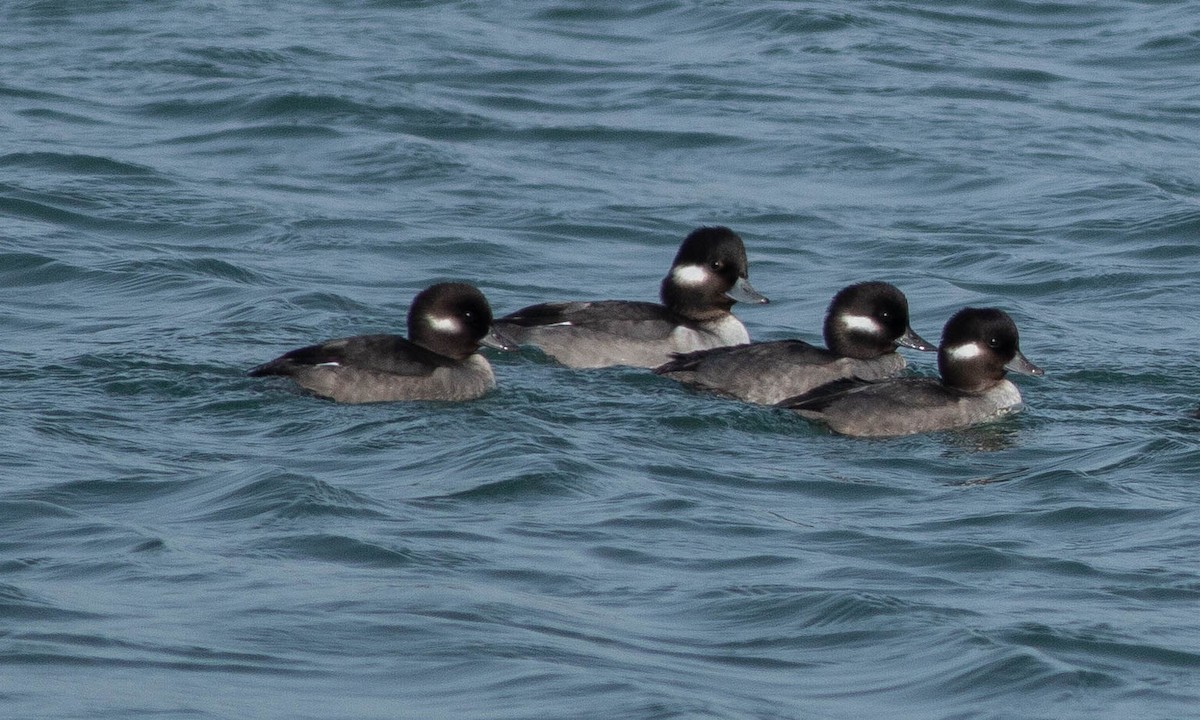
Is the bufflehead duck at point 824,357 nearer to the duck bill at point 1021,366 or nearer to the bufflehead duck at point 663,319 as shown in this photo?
the bufflehead duck at point 663,319

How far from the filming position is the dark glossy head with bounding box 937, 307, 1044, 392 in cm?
1245

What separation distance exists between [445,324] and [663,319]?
1815mm

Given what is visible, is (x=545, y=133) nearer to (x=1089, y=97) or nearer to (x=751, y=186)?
(x=751, y=186)

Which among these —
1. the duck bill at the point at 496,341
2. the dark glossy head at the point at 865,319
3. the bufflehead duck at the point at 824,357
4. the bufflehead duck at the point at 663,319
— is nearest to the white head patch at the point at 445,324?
the duck bill at the point at 496,341

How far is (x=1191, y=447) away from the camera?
1148 centimetres

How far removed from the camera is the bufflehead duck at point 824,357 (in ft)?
41.5

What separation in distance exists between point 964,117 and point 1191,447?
33.1 feet

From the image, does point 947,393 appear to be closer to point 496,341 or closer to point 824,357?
point 824,357

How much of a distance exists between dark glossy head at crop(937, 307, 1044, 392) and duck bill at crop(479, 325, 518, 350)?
2.56m

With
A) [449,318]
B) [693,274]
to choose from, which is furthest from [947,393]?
[449,318]

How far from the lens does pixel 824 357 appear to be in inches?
512

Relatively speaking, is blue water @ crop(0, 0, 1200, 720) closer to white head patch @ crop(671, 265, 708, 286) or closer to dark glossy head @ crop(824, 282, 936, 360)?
dark glossy head @ crop(824, 282, 936, 360)

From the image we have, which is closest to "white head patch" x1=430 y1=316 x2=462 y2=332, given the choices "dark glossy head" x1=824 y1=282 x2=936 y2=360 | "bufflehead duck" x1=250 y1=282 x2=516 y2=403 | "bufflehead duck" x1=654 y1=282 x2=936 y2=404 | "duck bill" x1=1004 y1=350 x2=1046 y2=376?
"bufflehead duck" x1=250 y1=282 x2=516 y2=403

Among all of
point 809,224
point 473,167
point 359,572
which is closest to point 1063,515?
point 359,572
